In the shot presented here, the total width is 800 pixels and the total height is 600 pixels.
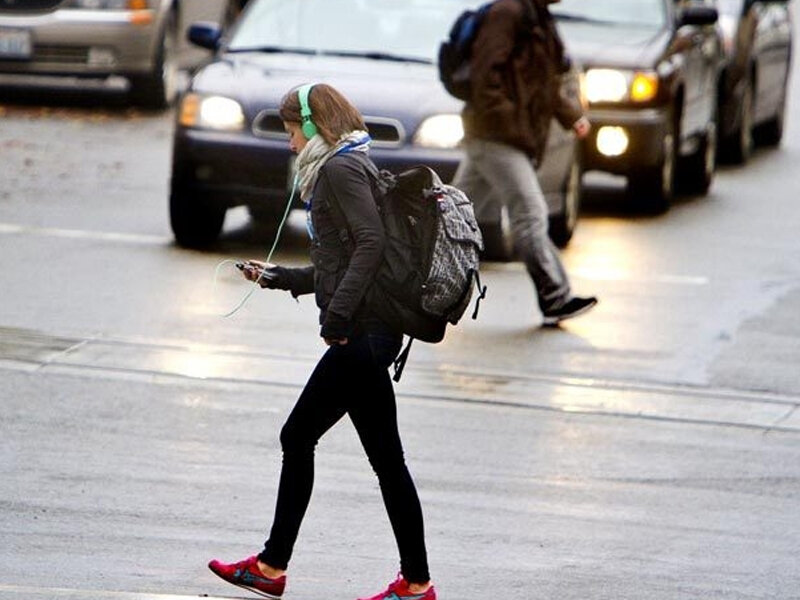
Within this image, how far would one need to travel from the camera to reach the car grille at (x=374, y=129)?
13188 mm

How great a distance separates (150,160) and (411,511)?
12147mm

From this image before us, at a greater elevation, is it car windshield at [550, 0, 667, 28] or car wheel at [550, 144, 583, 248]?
car windshield at [550, 0, 667, 28]

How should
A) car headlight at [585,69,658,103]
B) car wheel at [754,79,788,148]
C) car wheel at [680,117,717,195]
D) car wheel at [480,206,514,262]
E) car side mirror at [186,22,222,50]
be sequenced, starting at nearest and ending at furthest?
car wheel at [480,206,514,262] < car side mirror at [186,22,222,50] < car headlight at [585,69,658,103] < car wheel at [680,117,717,195] < car wheel at [754,79,788,148]

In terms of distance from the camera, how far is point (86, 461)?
26.5 ft

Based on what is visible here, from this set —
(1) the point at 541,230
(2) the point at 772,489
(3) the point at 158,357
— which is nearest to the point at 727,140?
(1) the point at 541,230

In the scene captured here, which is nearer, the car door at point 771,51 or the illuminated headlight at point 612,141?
the illuminated headlight at point 612,141

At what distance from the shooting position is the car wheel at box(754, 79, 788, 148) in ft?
71.5

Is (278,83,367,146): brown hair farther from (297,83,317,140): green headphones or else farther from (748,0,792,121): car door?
(748,0,792,121): car door

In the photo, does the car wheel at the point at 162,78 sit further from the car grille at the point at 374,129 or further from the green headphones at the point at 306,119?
the green headphones at the point at 306,119

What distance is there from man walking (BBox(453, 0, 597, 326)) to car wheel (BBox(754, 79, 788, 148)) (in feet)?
34.6

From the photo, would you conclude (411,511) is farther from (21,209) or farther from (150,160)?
(150,160)

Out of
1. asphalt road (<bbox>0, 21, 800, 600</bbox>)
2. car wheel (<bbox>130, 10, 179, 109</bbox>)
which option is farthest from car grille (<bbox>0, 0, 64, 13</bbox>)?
asphalt road (<bbox>0, 21, 800, 600</bbox>)

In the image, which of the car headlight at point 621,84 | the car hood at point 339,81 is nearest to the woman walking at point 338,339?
the car hood at point 339,81

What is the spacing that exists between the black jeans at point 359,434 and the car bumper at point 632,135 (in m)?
9.74
